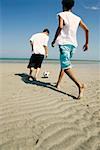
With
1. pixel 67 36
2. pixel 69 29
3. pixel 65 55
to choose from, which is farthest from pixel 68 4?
pixel 65 55

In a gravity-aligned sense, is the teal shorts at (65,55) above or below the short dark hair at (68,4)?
below

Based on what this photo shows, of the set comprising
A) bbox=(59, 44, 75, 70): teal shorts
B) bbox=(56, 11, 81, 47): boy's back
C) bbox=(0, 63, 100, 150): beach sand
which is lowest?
bbox=(0, 63, 100, 150): beach sand

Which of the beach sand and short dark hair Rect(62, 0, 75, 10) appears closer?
the beach sand

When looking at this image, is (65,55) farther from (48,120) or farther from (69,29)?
(48,120)

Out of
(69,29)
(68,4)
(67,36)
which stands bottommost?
(67,36)

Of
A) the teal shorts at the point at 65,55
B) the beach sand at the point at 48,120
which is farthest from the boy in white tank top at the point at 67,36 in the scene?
the beach sand at the point at 48,120

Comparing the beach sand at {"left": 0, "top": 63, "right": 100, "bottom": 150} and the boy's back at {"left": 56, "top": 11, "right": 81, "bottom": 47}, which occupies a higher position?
the boy's back at {"left": 56, "top": 11, "right": 81, "bottom": 47}

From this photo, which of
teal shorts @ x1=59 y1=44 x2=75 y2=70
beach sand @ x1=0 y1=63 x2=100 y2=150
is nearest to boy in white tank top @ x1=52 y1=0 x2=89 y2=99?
teal shorts @ x1=59 y1=44 x2=75 y2=70

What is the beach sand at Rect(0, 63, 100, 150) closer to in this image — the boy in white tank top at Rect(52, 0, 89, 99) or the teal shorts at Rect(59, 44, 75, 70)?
the boy in white tank top at Rect(52, 0, 89, 99)

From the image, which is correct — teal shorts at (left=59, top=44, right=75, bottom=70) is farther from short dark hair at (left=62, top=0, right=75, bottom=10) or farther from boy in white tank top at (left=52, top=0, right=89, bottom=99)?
short dark hair at (left=62, top=0, right=75, bottom=10)

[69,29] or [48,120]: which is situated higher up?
[69,29]

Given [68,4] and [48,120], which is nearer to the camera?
[48,120]

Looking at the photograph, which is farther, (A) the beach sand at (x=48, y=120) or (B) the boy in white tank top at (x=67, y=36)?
(B) the boy in white tank top at (x=67, y=36)

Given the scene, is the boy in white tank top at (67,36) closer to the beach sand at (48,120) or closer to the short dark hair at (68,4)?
the short dark hair at (68,4)
